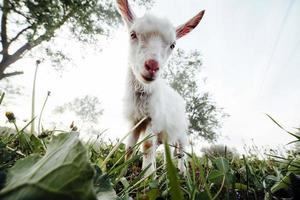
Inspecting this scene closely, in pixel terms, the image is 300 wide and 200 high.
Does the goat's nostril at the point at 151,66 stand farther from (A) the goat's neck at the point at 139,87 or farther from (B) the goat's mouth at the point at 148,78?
(A) the goat's neck at the point at 139,87

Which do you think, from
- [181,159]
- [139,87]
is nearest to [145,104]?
[139,87]

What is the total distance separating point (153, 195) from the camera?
0.97 metres

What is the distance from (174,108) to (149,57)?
6.94 ft

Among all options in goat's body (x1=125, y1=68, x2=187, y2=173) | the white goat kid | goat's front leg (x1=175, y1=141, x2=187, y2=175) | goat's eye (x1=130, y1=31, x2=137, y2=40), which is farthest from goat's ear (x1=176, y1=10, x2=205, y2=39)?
goat's front leg (x1=175, y1=141, x2=187, y2=175)

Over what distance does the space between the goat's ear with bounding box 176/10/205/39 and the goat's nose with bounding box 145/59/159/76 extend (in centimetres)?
116

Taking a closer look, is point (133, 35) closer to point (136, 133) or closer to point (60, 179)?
point (136, 133)

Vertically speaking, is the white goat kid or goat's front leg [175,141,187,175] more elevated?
the white goat kid

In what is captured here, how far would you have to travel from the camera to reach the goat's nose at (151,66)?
9.59ft

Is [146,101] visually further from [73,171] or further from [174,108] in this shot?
[73,171]

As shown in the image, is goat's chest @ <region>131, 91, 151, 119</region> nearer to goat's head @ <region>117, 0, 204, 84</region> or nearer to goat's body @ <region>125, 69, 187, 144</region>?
goat's body @ <region>125, 69, 187, 144</region>

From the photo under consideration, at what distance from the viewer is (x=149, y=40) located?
3314 millimetres

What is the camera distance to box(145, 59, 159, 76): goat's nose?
2924 millimetres

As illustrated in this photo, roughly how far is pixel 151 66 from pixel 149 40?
22.4 inches

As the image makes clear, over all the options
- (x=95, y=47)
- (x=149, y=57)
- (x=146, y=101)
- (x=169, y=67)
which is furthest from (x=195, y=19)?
(x=169, y=67)
